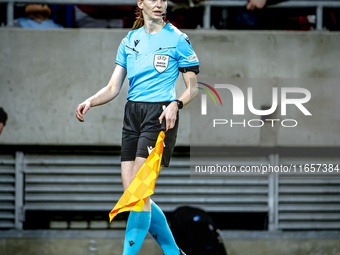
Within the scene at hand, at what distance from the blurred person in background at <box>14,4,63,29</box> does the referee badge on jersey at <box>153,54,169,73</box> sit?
2.55 meters

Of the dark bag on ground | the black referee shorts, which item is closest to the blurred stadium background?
the dark bag on ground

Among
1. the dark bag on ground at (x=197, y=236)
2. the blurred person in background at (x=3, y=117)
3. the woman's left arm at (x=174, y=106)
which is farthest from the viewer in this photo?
the blurred person in background at (x=3, y=117)

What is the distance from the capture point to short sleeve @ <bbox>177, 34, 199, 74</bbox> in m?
3.40

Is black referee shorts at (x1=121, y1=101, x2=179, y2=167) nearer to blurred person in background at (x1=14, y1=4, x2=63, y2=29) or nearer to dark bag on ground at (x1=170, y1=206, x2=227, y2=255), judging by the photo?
dark bag on ground at (x1=170, y1=206, x2=227, y2=255)

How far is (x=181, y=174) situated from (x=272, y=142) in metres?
1.34

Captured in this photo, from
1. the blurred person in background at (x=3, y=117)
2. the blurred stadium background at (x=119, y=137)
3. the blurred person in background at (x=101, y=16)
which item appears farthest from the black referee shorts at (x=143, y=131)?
the blurred person in background at (x=3, y=117)

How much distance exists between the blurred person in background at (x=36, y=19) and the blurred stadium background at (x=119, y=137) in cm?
8

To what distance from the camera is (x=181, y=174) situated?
18.0ft

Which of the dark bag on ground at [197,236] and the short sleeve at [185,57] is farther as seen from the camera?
the dark bag on ground at [197,236]

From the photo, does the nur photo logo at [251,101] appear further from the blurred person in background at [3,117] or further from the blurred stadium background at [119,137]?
the blurred person in background at [3,117]

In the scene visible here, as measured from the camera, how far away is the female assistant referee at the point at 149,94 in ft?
11.0

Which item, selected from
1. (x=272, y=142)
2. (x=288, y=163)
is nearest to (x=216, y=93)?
(x=272, y=142)

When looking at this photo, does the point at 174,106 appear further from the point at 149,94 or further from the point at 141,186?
the point at 141,186

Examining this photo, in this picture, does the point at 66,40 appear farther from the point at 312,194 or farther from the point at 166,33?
the point at 312,194
